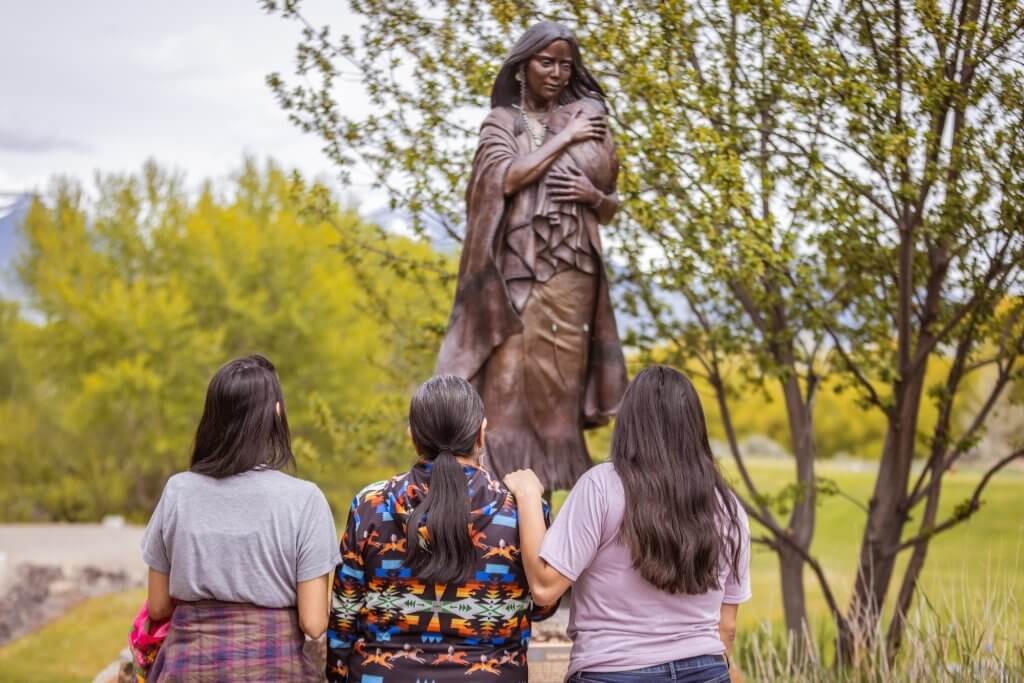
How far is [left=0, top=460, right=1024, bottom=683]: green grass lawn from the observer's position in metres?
10.8

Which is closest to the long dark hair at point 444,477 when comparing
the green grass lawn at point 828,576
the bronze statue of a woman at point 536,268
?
the bronze statue of a woman at point 536,268

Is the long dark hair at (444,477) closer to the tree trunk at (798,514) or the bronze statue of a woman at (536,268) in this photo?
the bronze statue of a woman at (536,268)

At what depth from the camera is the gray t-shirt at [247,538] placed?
3.05 metres

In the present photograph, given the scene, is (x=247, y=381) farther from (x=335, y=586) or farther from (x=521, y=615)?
(x=521, y=615)

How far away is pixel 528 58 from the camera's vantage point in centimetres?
480

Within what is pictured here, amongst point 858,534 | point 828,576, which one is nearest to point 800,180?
point 828,576

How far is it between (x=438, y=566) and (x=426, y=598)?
120mm

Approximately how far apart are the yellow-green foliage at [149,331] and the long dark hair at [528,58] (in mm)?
14557

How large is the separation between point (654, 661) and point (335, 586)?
Answer: 0.85 m

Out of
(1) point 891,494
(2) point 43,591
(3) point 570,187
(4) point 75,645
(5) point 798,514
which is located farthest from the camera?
(2) point 43,591

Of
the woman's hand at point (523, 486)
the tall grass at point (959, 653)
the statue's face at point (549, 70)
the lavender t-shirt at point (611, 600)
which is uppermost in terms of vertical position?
the statue's face at point (549, 70)

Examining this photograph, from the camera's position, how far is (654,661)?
9.80 ft

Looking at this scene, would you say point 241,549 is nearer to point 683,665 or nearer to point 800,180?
point 683,665

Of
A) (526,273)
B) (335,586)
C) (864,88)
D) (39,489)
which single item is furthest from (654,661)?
(39,489)
